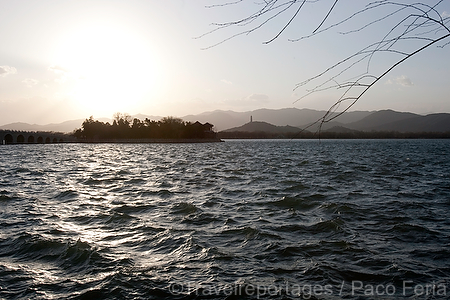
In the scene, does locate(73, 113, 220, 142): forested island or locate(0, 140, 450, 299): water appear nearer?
locate(0, 140, 450, 299): water

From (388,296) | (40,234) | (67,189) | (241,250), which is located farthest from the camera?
(67,189)

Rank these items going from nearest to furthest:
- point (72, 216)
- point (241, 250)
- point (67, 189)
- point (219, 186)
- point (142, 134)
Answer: point (241, 250)
point (72, 216)
point (67, 189)
point (219, 186)
point (142, 134)

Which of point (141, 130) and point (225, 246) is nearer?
point (225, 246)

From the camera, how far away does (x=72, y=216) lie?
11602 mm

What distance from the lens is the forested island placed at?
513 ft

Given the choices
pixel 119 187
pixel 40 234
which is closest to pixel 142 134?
pixel 119 187

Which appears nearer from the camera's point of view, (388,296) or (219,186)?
(388,296)

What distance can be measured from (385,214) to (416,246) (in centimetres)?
352

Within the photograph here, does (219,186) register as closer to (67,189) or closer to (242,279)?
(67,189)

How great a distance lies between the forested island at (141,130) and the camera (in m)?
156

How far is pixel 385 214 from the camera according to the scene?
11781 millimetres

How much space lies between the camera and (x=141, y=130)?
158 metres

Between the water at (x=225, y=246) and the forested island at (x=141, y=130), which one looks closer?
the water at (x=225, y=246)

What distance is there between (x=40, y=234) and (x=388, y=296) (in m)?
8.71
